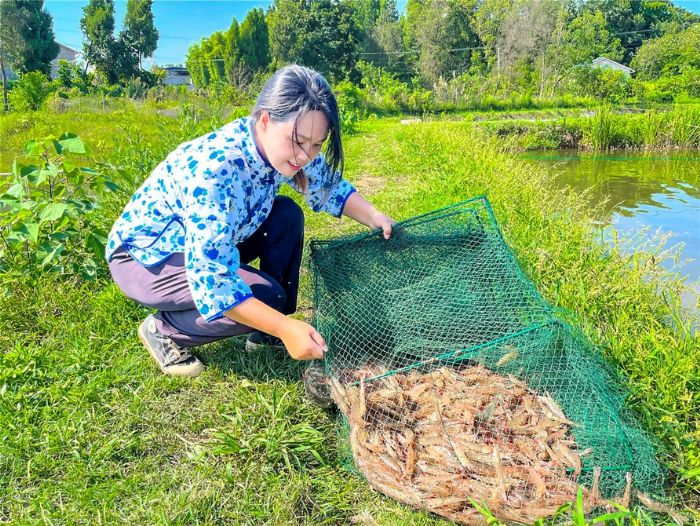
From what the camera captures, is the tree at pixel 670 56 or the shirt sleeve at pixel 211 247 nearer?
the shirt sleeve at pixel 211 247

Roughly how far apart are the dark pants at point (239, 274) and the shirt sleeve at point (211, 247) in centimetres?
27

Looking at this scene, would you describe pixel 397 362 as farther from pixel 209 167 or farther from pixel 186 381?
pixel 209 167

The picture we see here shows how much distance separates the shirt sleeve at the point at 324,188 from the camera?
6.49ft

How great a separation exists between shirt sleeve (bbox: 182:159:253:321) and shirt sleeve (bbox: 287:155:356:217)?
1.43 feet

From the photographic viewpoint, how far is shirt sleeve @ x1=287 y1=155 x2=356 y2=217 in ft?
6.49

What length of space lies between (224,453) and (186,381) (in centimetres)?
46

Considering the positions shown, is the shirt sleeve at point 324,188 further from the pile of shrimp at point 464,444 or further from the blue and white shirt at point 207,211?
the pile of shrimp at point 464,444

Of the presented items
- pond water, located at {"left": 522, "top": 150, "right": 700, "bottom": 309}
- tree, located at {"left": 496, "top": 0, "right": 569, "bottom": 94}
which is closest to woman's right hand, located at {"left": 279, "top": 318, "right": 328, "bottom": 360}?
pond water, located at {"left": 522, "top": 150, "right": 700, "bottom": 309}

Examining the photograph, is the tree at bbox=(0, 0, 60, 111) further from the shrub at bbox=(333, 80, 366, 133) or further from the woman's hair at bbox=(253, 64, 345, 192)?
the woman's hair at bbox=(253, 64, 345, 192)

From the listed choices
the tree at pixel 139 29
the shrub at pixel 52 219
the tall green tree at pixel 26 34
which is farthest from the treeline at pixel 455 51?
the shrub at pixel 52 219

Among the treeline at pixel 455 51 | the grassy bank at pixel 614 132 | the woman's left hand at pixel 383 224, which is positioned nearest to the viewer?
the woman's left hand at pixel 383 224

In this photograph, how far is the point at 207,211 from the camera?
4.81 ft

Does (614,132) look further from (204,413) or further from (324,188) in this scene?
(204,413)

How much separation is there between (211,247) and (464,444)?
2.90 feet
